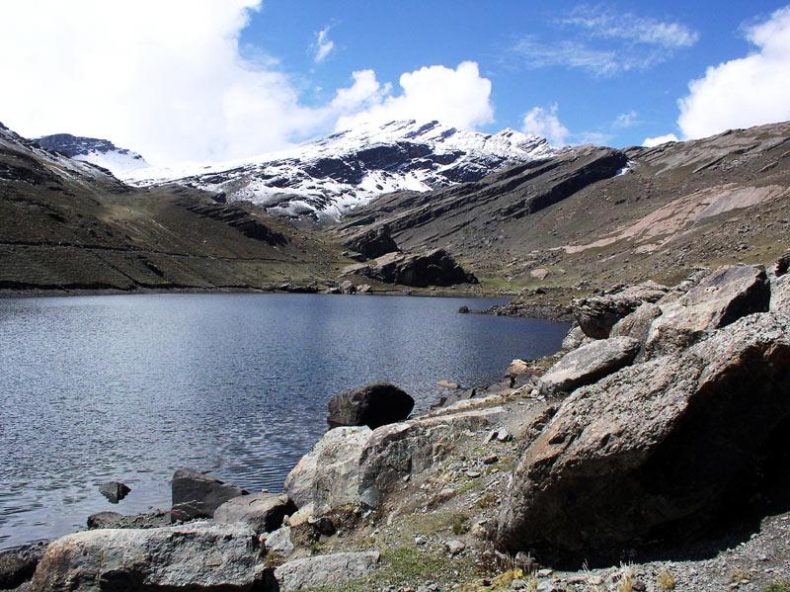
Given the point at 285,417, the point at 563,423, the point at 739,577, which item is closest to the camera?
the point at 739,577

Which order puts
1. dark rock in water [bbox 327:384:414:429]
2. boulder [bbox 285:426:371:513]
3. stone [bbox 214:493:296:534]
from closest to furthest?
boulder [bbox 285:426:371:513], stone [bbox 214:493:296:534], dark rock in water [bbox 327:384:414:429]

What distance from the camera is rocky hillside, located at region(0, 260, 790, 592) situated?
1177 cm

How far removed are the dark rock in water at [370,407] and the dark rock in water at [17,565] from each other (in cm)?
2321

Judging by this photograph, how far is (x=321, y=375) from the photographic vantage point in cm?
6278

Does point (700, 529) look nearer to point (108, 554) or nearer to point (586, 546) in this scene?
point (586, 546)

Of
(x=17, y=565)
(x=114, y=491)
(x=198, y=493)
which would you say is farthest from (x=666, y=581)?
(x=114, y=491)

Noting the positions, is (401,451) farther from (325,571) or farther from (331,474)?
(325,571)

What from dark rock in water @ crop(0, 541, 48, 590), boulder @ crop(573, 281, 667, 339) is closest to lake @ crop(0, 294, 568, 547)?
dark rock in water @ crop(0, 541, 48, 590)

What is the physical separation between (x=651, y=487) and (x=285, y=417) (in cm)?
3694

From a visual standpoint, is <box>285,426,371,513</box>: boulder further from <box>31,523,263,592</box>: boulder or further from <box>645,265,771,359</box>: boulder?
<box>645,265,771,359</box>: boulder

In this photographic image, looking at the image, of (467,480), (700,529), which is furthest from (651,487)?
(467,480)

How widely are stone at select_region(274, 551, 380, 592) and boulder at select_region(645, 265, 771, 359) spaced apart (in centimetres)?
1051

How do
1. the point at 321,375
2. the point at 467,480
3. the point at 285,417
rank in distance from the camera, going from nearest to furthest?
1. the point at 467,480
2. the point at 285,417
3. the point at 321,375

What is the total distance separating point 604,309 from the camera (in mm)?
38531
